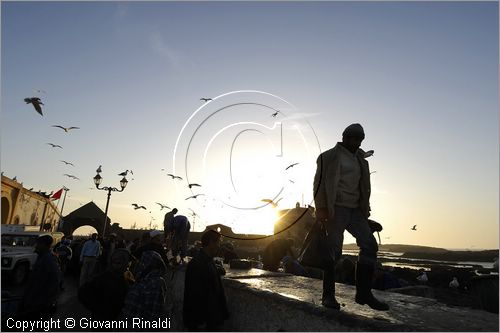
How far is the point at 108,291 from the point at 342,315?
114 inches

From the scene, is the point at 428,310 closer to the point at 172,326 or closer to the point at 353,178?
the point at 353,178

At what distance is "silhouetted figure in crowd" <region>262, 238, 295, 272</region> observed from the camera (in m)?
9.33

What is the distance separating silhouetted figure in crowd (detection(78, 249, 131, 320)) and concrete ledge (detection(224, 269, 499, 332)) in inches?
58.5

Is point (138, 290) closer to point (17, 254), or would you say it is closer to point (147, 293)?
point (147, 293)

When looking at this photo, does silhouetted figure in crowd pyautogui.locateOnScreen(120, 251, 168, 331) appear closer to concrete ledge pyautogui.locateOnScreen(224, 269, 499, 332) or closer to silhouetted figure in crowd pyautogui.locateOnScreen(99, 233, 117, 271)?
concrete ledge pyautogui.locateOnScreen(224, 269, 499, 332)

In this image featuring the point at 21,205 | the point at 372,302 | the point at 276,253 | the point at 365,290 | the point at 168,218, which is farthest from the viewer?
the point at 21,205

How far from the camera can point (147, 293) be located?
4.04 m

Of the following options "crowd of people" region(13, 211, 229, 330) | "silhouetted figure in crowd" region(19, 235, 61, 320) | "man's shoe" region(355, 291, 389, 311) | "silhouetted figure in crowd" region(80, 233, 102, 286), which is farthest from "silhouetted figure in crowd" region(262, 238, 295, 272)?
"silhouetted figure in crowd" region(80, 233, 102, 286)

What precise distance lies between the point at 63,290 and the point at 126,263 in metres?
9.52

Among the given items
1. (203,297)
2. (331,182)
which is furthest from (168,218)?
(331,182)

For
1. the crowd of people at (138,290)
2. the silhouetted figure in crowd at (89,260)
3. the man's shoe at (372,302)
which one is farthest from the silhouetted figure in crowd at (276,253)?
the silhouetted figure in crowd at (89,260)

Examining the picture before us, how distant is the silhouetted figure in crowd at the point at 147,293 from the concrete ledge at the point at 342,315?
40.1 inches

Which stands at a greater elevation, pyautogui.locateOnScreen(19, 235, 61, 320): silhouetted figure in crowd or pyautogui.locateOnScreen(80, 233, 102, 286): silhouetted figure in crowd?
pyautogui.locateOnScreen(19, 235, 61, 320): silhouetted figure in crowd

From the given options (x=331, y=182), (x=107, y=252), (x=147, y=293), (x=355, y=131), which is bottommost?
(x=107, y=252)
